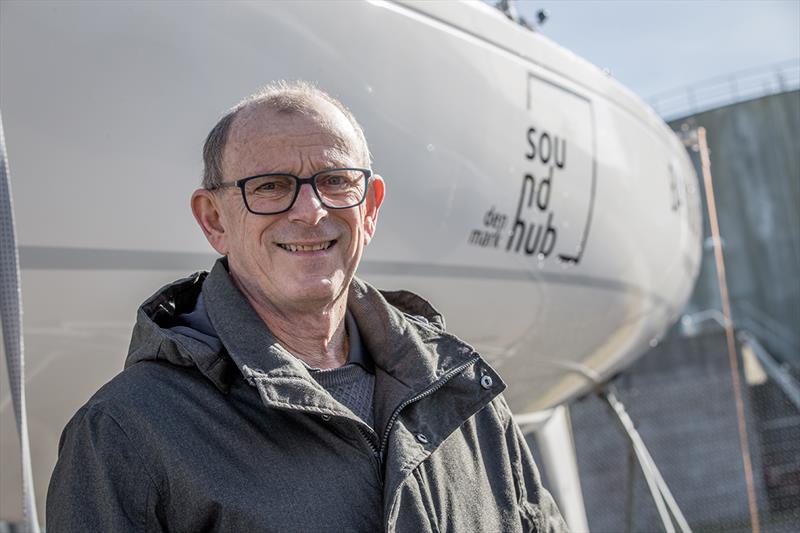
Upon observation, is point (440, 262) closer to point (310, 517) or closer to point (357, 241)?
point (357, 241)

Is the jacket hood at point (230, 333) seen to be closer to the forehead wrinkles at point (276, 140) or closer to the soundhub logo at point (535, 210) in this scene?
the forehead wrinkles at point (276, 140)

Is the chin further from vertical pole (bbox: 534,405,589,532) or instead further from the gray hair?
vertical pole (bbox: 534,405,589,532)

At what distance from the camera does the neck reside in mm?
1738

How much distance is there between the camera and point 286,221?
1.71 meters

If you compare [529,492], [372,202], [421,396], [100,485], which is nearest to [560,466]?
[529,492]

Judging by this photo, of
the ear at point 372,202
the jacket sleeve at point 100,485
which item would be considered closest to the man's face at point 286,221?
the ear at point 372,202

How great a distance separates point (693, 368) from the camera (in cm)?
1147

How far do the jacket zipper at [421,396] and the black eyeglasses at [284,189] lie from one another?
0.32 m

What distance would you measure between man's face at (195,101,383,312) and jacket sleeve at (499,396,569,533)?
16.5 inches

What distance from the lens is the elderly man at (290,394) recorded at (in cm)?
145

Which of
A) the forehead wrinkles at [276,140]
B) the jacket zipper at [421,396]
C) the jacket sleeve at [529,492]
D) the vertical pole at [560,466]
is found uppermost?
the forehead wrinkles at [276,140]

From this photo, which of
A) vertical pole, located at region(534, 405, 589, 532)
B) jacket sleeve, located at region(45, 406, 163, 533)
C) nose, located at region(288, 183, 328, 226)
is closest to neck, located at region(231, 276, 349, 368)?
nose, located at region(288, 183, 328, 226)

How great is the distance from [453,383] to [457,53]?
→ 1.69 m

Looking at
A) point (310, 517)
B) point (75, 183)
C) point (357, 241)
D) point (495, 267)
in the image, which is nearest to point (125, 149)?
point (75, 183)
